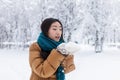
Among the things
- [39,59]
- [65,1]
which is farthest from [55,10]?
[39,59]

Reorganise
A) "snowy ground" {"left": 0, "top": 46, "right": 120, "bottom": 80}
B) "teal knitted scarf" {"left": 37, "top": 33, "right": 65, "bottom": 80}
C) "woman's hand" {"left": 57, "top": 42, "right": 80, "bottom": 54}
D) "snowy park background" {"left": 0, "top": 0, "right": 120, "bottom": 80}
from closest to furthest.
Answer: "woman's hand" {"left": 57, "top": 42, "right": 80, "bottom": 54}, "teal knitted scarf" {"left": 37, "top": 33, "right": 65, "bottom": 80}, "snowy ground" {"left": 0, "top": 46, "right": 120, "bottom": 80}, "snowy park background" {"left": 0, "top": 0, "right": 120, "bottom": 80}

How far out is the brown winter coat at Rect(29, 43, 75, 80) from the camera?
2.56 metres

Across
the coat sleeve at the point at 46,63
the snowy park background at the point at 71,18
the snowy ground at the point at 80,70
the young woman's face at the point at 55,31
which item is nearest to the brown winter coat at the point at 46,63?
the coat sleeve at the point at 46,63

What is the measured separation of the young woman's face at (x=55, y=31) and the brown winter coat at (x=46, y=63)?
137mm

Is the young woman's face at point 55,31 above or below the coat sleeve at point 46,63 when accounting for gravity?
above

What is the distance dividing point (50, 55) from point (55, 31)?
0.72 ft

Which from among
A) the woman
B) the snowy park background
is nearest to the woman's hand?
the woman

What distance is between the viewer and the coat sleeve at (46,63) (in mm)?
2553

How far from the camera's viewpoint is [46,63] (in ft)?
8.41

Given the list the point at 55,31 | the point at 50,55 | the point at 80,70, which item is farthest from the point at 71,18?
the point at 50,55

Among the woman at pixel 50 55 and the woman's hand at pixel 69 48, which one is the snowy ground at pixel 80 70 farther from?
the woman's hand at pixel 69 48

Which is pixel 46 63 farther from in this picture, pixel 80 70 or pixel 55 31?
pixel 80 70

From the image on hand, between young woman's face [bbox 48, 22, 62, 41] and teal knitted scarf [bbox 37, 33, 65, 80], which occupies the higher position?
young woman's face [bbox 48, 22, 62, 41]

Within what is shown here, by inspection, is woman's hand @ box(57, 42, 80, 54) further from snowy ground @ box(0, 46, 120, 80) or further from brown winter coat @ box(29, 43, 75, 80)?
snowy ground @ box(0, 46, 120, 80)
